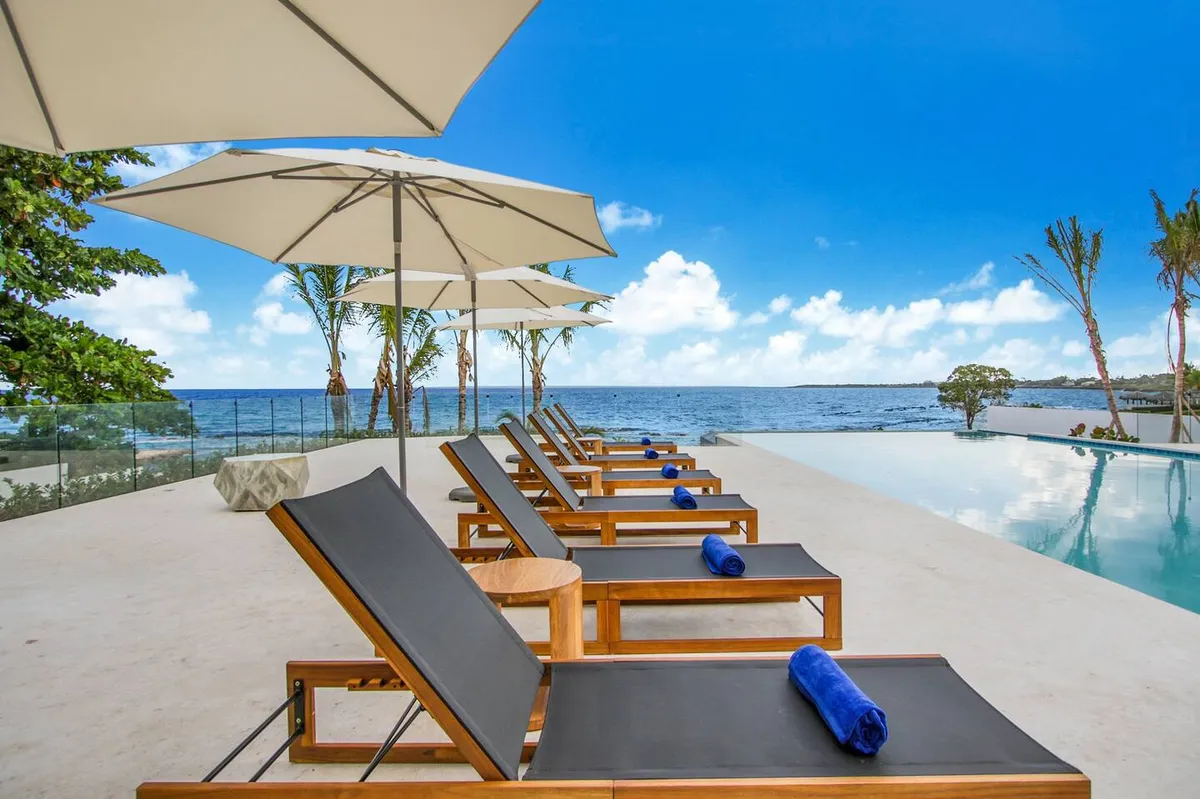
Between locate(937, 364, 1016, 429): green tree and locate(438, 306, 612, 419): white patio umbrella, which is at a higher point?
locate(438, 306, 612, 419): white patio umbrella

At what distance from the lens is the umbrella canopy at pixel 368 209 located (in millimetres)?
3172

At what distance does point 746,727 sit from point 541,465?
314 cm

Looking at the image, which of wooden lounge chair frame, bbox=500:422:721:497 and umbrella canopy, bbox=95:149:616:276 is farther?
wooden lounge chair frame, bbox=500:422:721:497

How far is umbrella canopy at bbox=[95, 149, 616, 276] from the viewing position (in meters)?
3.17

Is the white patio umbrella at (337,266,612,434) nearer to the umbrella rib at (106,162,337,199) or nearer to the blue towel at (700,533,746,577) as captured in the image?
the umbrella rib at (106,162,337,199)

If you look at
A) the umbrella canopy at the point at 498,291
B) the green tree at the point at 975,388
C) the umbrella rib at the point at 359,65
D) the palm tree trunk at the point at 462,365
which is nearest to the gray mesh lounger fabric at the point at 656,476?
the umbrella canopy at the point at 498,291

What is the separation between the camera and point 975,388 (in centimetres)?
1842

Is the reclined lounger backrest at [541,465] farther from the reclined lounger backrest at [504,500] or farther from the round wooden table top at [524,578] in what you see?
the round wooden table top at [524,578]

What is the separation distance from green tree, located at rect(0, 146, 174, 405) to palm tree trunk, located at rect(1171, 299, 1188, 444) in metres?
17.2

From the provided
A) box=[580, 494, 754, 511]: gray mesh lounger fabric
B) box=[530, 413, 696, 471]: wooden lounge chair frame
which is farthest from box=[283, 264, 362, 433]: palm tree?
box=[580, 494, 754, 511]: gray mesh lounger fabric

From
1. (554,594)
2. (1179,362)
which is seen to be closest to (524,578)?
(554,594)

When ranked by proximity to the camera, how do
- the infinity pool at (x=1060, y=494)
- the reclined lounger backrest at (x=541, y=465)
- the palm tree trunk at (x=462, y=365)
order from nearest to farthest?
the reclined lounger backrest at (x=541, y=465), the infinity pool at (x=1060, y=494), the palm tree trunk at (x=462, y=365)

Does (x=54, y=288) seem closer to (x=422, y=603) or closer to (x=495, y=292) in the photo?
(x=495, y=292)

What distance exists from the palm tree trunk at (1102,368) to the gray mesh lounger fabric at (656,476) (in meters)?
11.8
